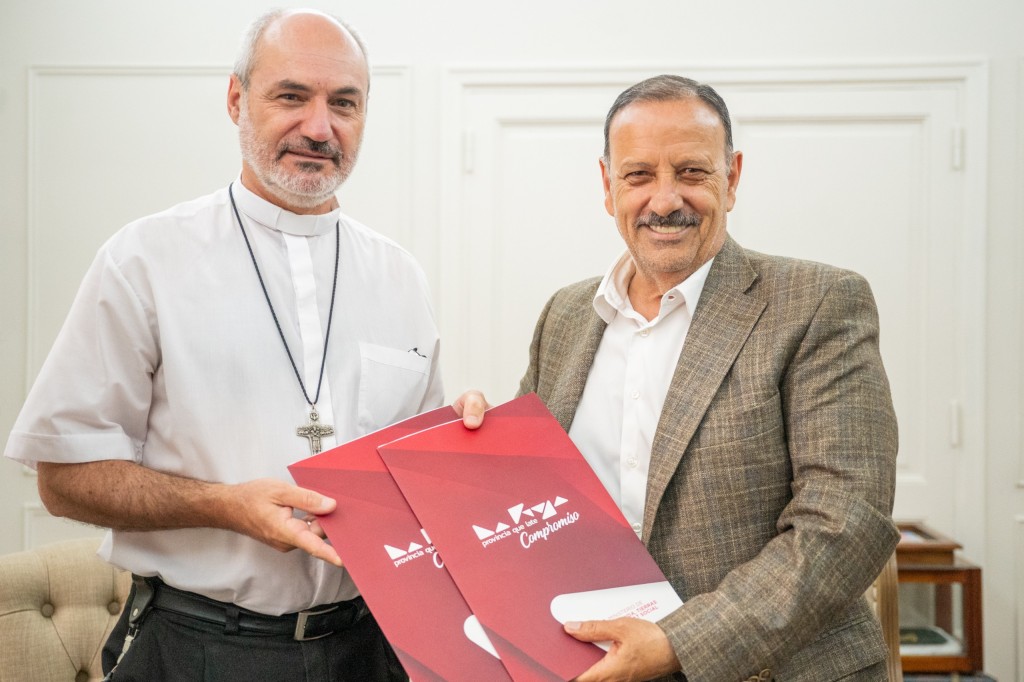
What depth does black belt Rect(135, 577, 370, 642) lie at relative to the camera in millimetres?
1523

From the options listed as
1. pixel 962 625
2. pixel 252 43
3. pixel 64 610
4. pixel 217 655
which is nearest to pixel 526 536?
pixel 217 655

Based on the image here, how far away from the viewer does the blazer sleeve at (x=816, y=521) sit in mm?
1319

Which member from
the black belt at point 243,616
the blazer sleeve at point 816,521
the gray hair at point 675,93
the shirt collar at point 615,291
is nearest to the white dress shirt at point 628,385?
the shirt collar at point 615,291

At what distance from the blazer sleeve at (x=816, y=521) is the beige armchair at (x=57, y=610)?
141 cm

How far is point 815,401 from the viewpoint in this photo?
4.61 feet

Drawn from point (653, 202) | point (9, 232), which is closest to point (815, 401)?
point (653, 202)

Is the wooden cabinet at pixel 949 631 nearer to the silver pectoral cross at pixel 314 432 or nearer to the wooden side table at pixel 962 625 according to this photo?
the wooden side table at pixel 962 625

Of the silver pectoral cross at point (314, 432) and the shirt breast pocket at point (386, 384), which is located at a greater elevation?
the shirt breast pocket at point (386, 384)

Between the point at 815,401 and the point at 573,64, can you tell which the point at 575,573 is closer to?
the point at 815,401

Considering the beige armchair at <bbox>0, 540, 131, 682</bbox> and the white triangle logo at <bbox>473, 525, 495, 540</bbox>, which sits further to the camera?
the beige armchair at <bbox>0, 540, 131, 682</bbox>

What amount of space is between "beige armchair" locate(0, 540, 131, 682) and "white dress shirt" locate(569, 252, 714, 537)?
126 centimetres

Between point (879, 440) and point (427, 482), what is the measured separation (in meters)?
0.72

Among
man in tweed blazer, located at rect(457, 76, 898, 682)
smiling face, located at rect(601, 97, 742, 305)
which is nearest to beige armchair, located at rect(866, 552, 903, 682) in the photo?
man in tweed blazer, located at rect(457, 76, 898, 682)

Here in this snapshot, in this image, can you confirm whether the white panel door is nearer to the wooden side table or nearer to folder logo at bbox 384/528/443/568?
the wooden side table
